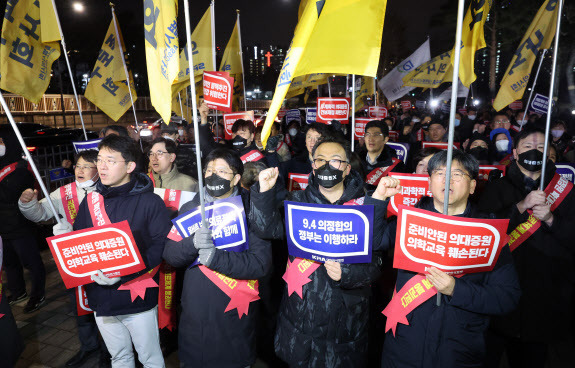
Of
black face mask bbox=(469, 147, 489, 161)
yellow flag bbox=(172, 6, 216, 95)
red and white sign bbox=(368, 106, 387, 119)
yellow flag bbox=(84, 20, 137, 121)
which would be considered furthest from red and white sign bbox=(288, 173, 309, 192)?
red and white sign bbox=(368, 106, 387, 119)

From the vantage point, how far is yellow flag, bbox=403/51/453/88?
9164mm

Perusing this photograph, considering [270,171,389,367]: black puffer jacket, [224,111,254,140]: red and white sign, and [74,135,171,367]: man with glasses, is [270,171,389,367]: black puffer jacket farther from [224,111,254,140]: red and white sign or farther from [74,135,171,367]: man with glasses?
[224,111,254,140]: red and white sign

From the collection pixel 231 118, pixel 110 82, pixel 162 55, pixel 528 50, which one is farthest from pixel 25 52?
pixel 528 50

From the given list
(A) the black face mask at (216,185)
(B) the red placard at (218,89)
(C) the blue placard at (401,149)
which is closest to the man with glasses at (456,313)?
(A) the black face mask at (216,185)

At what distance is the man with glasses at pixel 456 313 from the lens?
213 cm

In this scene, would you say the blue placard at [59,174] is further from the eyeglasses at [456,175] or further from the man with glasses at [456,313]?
the eyeglasses at [456,175]

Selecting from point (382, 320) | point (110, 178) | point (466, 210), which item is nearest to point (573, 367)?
point (382, 320)

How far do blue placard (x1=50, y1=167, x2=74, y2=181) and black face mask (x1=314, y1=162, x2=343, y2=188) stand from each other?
7135 mm

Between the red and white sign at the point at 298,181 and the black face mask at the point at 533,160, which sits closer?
the black face mask at the point at 533,160

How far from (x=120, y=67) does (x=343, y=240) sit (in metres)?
6.12

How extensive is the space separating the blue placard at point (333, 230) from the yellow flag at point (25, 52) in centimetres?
415

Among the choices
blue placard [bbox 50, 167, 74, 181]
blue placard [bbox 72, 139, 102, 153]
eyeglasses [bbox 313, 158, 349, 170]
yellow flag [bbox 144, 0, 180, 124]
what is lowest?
blue placard [bbox 50, 167, 74, 181]

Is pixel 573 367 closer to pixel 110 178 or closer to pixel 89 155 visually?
pixel 110 178

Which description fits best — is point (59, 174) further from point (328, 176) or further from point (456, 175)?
point (456, 175)
